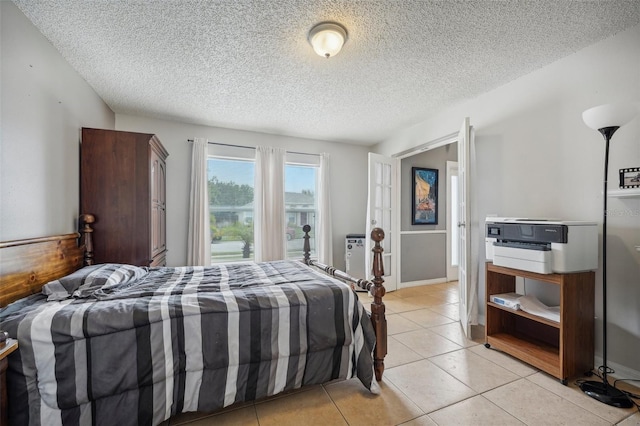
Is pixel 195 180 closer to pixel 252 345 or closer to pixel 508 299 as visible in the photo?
pixel 252 345

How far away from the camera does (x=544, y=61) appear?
7.54 ft

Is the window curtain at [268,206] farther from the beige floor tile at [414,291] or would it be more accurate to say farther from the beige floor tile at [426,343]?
the beige floor tile at [426,343]

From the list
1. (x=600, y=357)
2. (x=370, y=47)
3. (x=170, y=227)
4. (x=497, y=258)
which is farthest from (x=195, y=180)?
(x=600, y=357)

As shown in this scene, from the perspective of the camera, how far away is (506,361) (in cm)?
216

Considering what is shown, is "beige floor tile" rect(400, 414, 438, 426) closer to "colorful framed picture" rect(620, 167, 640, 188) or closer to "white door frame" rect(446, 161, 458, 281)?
"colorful framed picture" rect(620, 167, 640, 188)

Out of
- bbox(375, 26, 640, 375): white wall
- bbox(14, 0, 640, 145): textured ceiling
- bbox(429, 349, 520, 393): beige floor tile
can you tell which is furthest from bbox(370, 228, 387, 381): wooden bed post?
bbox(375, 26, 640, 375): white wall

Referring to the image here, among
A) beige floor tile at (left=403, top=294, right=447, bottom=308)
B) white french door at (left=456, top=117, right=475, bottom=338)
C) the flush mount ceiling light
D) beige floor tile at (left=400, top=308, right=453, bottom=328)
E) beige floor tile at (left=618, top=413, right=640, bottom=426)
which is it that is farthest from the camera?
beige floor tile at (left=403, top=294, right=447, bottom=308)

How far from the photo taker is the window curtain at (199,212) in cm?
364

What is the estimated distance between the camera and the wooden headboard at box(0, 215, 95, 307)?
151cm

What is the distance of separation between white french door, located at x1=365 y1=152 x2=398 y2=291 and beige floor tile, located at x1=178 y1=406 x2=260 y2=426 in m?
2.74

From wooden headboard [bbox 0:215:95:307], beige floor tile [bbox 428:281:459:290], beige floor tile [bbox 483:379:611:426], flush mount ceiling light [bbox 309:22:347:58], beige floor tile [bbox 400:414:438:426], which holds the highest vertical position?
flush mount ceiling light [bbox 309:22:347:58]

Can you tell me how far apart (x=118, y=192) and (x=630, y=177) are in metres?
4.10

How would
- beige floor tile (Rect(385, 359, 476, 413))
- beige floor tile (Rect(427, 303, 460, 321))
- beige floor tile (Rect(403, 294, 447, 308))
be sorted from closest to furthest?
beige floor tile (Rect(385, 359, 476, 413))
beige floor tile (Rect(427, 303, 460, 321))
beige floor tile (Rect(403, 294, 447, 308))

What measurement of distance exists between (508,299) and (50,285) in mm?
3308
